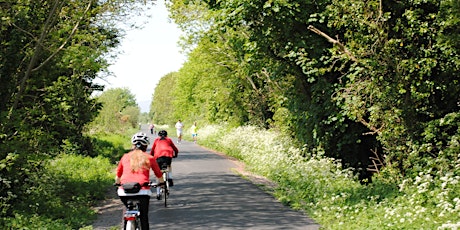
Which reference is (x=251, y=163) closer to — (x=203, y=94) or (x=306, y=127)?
(x=306, y=127)

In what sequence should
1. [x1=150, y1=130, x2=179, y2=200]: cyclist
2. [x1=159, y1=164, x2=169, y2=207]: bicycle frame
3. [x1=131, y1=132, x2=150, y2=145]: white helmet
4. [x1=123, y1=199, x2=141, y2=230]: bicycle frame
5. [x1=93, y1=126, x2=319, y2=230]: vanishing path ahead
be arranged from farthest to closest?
1. [x1=150, y1=130, x2=179, y2=200]: cyclist
2. [x1=159, y1=164, x2=169, y2=207]: bicycle frame
3. [x1=93, y1=126, x2=319, y2=230]: vanishing path ahead
4. [x1=131, y1=132, x2=150, y2=145]: white helmet
5. [x1=123, y1=199, x2=141, y2=230]: bicycle frame

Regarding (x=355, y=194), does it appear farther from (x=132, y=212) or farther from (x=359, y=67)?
(x=132, y=212)

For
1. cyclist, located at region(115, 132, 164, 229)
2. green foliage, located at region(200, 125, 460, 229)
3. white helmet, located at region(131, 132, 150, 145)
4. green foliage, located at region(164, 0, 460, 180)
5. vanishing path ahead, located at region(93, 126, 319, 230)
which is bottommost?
vanishing path ahead, located at region(93, 126, 319, 230)

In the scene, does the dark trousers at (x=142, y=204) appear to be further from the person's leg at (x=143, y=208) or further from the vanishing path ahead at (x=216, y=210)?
the vanishing path ahead at (x=216, y=210)

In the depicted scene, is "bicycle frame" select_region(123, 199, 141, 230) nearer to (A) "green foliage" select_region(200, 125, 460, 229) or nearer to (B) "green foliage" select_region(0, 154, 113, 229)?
(B) "green foliage" select_region(0, 154, 113, 229)

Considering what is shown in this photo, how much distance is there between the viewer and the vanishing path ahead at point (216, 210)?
11.4 m

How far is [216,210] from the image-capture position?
43.2ft

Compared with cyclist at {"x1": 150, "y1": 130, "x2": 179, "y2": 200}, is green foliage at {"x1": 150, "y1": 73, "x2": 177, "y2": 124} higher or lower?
higher

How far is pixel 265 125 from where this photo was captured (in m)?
36.8

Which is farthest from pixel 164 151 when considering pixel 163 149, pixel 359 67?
pixel 359 67

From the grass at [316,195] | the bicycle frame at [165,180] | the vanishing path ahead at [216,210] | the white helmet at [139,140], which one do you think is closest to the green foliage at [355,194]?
the grass at [316,195]

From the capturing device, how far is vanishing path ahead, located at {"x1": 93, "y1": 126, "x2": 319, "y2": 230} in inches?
450

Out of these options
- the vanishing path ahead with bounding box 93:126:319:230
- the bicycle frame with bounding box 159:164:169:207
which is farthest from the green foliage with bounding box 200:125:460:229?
the bicycle frame with bounding box 159:164:169:207

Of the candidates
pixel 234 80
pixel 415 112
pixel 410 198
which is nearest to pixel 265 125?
pixel 234 80
